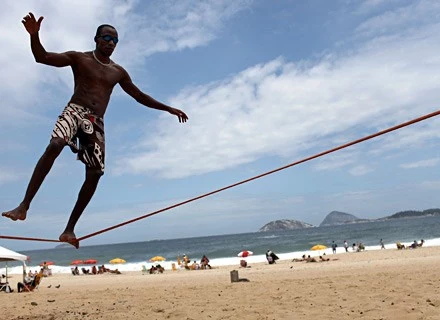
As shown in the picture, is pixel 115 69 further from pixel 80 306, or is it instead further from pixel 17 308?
pixel 17 308

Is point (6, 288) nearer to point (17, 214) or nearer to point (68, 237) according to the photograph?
point (68, 237)

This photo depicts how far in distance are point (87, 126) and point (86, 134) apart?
6 centimetres

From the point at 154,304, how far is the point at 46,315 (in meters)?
1.93

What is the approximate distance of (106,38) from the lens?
3871mm

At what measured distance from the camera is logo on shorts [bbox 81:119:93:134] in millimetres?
3713

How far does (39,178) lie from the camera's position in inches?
134

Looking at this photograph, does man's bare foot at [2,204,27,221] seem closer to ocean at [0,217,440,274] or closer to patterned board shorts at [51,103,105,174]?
patterned board shorts at [51,103,105,174]

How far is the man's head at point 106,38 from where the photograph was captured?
12.7 feet

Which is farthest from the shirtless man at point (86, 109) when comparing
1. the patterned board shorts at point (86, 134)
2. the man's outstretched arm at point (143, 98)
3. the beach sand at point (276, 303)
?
the beach sand at point (276, 303)

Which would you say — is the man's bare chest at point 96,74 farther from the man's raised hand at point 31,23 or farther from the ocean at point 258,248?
the ocean at point 258,248

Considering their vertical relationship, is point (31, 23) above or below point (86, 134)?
above

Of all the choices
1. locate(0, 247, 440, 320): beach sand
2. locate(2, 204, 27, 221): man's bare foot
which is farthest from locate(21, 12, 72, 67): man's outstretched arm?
locate(0, 247, 440, 320): beach sand

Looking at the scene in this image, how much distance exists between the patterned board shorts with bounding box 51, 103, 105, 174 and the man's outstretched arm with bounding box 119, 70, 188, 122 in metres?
0.59

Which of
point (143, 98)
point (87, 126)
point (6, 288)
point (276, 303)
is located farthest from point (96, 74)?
point (6, 288)
